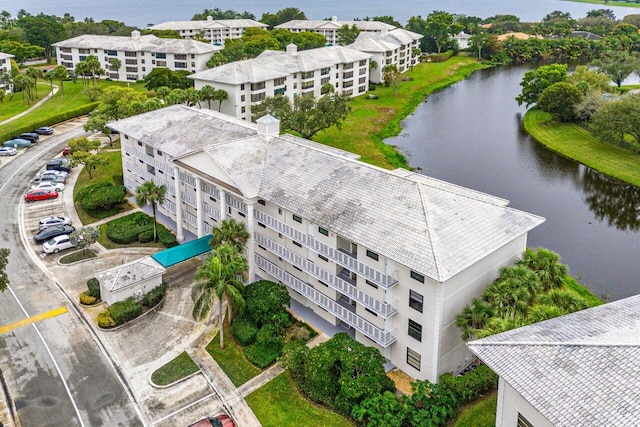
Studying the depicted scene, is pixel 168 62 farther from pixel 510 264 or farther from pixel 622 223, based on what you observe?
pixel 510 264

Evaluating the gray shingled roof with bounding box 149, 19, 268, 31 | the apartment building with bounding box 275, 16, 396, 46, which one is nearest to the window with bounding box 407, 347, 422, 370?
the apartment building with bounding box 275, 16, 396, 46

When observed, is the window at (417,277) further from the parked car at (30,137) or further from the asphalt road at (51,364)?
the parked car at (30,137)

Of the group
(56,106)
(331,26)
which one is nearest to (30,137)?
(56,106)

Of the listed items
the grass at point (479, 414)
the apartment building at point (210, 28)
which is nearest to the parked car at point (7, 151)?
the grass at point (479, 414)

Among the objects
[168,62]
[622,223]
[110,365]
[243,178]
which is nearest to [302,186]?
[243,178]

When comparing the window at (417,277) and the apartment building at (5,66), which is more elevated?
the apartment building at (5,66)

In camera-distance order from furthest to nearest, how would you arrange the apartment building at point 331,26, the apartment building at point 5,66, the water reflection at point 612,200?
the apartment building at point 331,26
the apartment building at point 5,66
the water reflection at point 612,200

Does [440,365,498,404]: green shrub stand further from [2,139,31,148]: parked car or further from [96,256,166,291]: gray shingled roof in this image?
[2,139,31,148]: parked car
